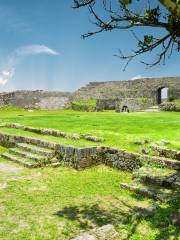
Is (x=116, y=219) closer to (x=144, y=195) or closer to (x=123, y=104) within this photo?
(x=144, y=195)

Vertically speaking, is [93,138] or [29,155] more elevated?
[93,138]

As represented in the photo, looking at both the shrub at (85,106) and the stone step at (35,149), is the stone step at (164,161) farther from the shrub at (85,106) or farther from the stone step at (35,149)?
the shrub at (85,106)

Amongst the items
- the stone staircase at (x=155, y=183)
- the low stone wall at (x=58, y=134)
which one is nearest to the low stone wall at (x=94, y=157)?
the stone staircase at (x=155, y=183)

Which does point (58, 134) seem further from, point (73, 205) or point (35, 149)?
point (73, 205)

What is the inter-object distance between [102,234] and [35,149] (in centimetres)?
860

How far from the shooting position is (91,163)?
44.7 feet

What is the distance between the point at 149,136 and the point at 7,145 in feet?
23.0

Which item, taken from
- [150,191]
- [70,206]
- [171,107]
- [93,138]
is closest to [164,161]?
[150,191]

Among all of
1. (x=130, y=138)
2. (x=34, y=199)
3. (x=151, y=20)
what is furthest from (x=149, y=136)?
(x=151, y=20)

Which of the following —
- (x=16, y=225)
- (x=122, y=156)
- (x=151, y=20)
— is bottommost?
(x=16, y=225)

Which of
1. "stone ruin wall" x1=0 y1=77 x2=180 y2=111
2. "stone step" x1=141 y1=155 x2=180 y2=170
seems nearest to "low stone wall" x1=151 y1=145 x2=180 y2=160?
"stone step" x1=141 y1=155 x2=180 y2=170

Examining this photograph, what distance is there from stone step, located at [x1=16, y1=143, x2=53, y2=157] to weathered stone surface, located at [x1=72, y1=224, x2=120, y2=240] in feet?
24.4

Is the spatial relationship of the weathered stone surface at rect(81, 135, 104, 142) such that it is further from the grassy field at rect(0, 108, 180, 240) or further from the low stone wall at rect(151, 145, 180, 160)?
the low stone wall at rect(151, 145, 180, 160)

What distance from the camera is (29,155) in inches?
581
